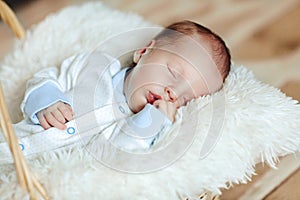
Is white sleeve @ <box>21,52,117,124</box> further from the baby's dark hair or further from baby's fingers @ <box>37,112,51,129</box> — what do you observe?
the baby's dark hair

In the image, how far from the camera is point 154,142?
42.3 inches

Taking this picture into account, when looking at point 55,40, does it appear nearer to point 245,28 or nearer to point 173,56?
point 173,56

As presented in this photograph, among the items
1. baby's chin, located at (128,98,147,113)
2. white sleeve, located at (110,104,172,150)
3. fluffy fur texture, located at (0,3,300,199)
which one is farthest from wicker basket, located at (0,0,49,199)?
baby's chin, located at (128,98,147,113)

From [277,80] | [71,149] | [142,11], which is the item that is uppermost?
[142,11]

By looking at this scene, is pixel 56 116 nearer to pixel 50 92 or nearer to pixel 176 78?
pixel 50 92

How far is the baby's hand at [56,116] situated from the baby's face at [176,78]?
0.13 metres

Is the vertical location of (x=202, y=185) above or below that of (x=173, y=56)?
below

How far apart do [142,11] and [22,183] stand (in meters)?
1.29

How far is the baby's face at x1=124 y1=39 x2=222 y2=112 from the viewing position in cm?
116

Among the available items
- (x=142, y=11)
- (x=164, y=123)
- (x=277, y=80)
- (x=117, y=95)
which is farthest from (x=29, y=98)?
(x=142, y=11)

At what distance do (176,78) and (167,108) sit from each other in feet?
0.22

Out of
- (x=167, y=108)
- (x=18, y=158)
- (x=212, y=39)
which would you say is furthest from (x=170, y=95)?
(x=18, y=158)

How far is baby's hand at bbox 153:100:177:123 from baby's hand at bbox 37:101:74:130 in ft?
0.55

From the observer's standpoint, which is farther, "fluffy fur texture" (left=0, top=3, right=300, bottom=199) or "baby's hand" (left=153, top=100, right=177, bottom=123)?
"baby's hand" (left=153, top=100, right=177, bottom=123)
